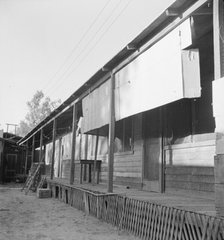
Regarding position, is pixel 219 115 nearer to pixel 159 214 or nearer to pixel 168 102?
pixel 168 102

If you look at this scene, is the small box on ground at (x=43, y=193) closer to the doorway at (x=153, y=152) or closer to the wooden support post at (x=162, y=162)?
the doorway at (x=153, y=152)

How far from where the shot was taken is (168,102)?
5.61m

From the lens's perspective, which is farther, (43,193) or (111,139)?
(43,193)

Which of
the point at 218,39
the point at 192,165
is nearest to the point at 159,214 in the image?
the point at 192,165

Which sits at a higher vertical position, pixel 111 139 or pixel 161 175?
pixel 111 139

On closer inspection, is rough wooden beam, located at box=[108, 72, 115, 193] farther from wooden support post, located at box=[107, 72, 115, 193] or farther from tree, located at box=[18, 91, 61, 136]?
tree, located at box=[18, 91, 61, 136]

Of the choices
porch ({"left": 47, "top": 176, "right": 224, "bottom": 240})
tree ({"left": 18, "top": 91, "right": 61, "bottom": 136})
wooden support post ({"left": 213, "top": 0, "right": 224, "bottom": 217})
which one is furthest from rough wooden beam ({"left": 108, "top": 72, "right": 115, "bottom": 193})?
tree ({"left": 18, "top": 91, "right": 61, "bottom": 136})

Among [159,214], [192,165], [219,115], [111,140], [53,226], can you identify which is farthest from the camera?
[111,140]

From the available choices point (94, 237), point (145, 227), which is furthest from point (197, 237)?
point (94, 237)

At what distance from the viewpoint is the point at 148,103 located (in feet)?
21.1

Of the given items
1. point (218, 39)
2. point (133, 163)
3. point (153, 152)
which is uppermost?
point (218, 39)

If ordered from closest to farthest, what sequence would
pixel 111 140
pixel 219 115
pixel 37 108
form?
pixel 219 115, pixel 111 140, pixel 37 108

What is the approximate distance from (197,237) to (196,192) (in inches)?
110

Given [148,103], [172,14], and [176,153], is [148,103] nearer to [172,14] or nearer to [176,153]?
[172,14]
